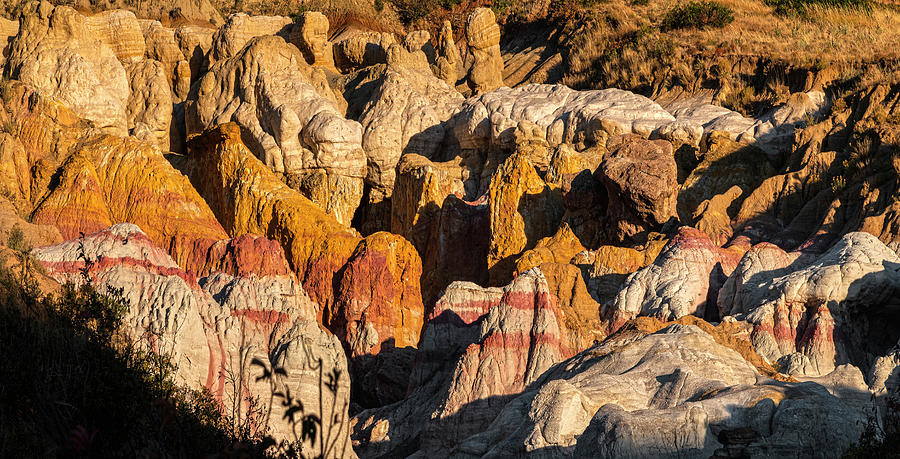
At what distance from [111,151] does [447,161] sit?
469 inches

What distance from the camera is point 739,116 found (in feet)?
151

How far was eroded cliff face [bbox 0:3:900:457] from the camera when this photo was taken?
26469mm

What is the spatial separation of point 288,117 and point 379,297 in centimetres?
999

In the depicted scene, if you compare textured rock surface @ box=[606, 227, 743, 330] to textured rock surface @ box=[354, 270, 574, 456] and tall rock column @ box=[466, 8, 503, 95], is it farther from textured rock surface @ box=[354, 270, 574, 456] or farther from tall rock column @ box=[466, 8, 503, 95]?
tall rock column @ box=[466, 8, 503, 95]

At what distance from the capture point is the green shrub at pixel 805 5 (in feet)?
185

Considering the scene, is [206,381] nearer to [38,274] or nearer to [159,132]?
[38,274]

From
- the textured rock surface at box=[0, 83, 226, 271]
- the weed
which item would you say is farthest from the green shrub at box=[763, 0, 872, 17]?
the textured rock surface at box=[0, 83, 226, 271]

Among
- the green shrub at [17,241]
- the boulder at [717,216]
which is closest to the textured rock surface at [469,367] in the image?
the boulder at [717,216]

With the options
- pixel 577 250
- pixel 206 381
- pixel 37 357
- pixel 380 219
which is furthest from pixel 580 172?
pixel 37 357

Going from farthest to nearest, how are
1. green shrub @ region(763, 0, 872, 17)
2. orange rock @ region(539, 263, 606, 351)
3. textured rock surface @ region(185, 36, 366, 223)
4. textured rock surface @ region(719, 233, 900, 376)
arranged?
green shrub @ region(763, 0, 872, 17) → textured rock surface @ region(185, 36, 366, 223) → orange rock @ region(539, 263, 606, 351) → textured rock surface @ region(719, 233, 900, 376)

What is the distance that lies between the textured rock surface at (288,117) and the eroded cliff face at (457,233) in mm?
94

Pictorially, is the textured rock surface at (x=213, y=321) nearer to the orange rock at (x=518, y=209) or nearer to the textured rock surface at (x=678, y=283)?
the textured rock surface at (x=678, y=283)

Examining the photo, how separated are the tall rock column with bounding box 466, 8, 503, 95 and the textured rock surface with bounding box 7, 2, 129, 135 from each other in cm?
1375

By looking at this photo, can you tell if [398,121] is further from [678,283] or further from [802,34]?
[678,283]
